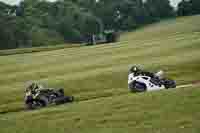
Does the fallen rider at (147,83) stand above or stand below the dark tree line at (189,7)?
below

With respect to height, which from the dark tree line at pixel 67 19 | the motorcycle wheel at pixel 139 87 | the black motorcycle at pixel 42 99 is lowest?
the black motorcycle at pixel 42 99

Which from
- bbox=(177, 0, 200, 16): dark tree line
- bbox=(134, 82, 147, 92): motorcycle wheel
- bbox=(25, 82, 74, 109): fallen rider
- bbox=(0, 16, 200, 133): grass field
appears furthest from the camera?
bbox=(177, 0, 200, 16): dark tree line

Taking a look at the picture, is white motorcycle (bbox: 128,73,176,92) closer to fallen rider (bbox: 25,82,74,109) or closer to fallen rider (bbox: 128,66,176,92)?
fallen rider (bbox: 128,66,176,92)

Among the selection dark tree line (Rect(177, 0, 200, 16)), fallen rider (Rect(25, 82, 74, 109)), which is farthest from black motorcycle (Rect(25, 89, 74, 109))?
dark tree line (Rect(177, 0, 200, 16))

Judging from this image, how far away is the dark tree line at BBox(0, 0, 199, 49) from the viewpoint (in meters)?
112

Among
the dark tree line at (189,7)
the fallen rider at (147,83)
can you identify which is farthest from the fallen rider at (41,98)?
the dark tree line at (189,7)

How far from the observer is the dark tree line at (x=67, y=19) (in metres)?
112

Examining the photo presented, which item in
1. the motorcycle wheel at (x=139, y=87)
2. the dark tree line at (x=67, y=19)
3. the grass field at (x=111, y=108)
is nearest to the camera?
the grass field at (x=111, y=108)

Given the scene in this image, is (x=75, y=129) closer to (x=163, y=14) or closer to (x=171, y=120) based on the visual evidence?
(x=171, y=120)

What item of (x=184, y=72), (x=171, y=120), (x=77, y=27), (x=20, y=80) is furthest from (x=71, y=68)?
(x=77, y=27)

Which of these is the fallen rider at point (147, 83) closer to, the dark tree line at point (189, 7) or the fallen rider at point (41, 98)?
the fallen rider at point (41, 98)

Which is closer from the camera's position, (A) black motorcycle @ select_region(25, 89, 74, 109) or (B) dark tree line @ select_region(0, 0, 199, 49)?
(A) black motorcycle @ select_region(25, 89, 74, 109)

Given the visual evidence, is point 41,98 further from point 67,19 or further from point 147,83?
point 67,19

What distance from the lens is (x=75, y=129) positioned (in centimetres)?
1653
